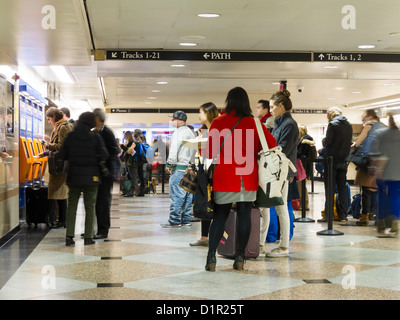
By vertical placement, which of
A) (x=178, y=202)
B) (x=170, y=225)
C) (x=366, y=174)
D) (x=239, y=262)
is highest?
(x=366, y=174)

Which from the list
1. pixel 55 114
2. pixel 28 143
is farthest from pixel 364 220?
pixel 28 143

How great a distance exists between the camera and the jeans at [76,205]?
711 cm

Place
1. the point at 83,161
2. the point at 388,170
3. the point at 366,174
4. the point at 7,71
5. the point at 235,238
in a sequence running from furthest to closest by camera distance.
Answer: the point at 366,174 < the point at 7,71 < the point at 388,170 < the point at 83,161 < the point at 235,238

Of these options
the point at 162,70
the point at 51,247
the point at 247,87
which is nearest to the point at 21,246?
the point at 51,247

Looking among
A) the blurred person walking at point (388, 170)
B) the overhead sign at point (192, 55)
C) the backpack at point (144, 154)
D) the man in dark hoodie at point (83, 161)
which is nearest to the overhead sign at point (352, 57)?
the overhead sign at point (192, 55)

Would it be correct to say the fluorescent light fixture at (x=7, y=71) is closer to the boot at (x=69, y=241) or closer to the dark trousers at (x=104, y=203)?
the dark trousers at (x=104, y=203)

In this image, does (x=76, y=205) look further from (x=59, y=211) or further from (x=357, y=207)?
(x=357, y=207)

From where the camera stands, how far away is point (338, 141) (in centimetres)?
949

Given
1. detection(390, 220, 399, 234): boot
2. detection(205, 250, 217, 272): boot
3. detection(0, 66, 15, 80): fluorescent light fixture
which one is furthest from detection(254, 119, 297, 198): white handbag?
detection(0, 66, 15, 80): fluorescent light fixture

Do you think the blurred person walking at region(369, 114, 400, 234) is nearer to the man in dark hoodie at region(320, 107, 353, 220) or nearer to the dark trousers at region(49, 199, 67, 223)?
the man in dark hoodie at region(320, 107, 353, 220)

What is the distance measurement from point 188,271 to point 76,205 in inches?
88.9

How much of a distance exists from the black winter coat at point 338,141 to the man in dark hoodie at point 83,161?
397cm

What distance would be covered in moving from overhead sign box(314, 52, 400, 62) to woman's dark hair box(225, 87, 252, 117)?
694 centimetres

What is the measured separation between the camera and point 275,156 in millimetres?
5371
